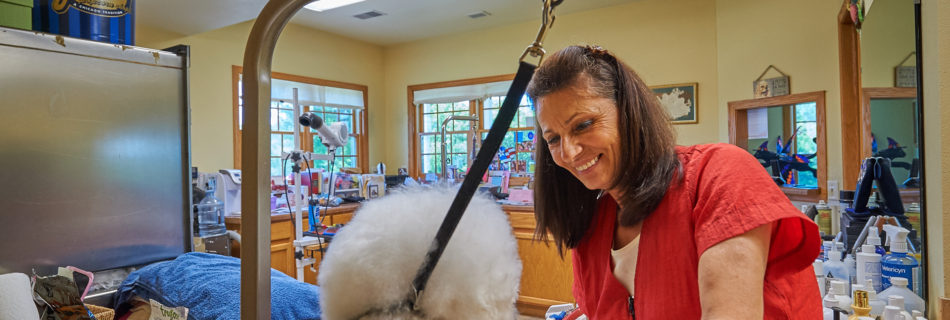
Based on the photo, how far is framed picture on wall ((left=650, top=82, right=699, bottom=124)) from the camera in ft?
15.3

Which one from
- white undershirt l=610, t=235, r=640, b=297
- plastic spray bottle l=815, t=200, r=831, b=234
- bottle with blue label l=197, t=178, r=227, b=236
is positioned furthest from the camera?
bottle with blue label l=197, t=178, r=227, b=236

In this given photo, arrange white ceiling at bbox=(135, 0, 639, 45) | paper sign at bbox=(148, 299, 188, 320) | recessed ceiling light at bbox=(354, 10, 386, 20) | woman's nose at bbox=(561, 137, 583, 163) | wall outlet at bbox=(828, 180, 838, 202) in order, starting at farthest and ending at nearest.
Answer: recessed ceiling light at bbox=(354, 10, 386, 20), white ceiling at bbox=(135, 0, 639, 45), wall outlet at bbox=(828, 180, 838, 202), paper sign at bbox=(148, 299, 188, 320), woman's nose at bbox=(561, 137, 583, 163)

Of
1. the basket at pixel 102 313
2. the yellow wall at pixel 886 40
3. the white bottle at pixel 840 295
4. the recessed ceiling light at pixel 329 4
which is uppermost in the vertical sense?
the recessed ceiling light at pixel 329 4

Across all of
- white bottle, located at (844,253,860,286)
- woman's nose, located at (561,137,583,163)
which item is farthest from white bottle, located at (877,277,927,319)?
woman's nose, located at (561,137,583,163)

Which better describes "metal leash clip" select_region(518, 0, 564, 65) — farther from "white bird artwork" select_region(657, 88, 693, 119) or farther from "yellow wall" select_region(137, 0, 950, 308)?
"white bird artwork" select_region(657, 88, 693, 119)

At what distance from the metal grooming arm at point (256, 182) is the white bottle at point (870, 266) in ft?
5.91

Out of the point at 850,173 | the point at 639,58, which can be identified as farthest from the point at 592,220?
the point at 639,58

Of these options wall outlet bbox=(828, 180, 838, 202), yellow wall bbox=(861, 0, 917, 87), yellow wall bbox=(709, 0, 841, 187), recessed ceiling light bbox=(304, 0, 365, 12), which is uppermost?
recessed ceiling light bbox=(304, 0, 365, 12)

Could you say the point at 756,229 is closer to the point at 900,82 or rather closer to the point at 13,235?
the point at 900,82

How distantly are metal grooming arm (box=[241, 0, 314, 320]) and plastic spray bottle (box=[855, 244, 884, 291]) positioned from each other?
179 cm

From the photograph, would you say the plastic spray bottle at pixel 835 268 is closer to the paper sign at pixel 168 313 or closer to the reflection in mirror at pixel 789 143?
the reflection in mirror at pixel 789 143

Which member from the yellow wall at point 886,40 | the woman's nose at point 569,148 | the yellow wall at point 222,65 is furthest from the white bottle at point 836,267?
the yellow wall at point 222,65

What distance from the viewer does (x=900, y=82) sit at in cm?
160

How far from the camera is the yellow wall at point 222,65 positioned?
15.0ft
